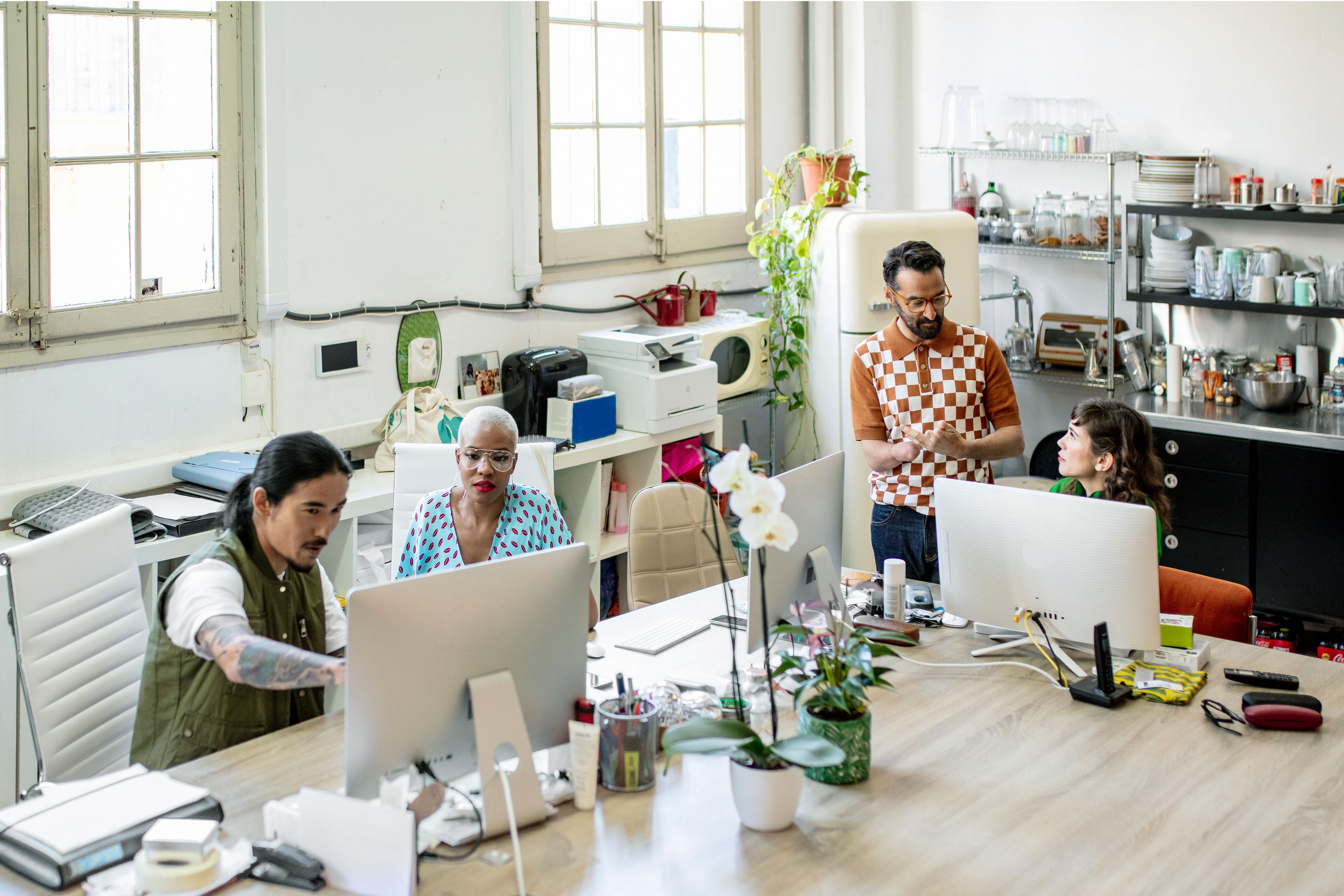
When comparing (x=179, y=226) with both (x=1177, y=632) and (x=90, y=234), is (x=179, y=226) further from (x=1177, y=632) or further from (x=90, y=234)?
(x=1177, y=632)

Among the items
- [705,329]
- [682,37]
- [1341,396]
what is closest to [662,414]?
[705,329]

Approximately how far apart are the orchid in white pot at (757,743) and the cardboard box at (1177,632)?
44.6 inches

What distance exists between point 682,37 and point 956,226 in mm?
1491

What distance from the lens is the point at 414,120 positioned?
4371 mm

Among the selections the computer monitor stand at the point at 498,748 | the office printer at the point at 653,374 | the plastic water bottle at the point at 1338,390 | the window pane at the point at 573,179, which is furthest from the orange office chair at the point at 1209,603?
the window pane at the point at 573,179

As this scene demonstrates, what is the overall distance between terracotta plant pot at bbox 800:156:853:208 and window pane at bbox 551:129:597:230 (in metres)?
0.87

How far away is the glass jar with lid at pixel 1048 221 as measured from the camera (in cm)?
531

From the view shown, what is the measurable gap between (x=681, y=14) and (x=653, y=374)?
1.73 meters

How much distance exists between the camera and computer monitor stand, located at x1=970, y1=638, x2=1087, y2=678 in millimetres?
2762

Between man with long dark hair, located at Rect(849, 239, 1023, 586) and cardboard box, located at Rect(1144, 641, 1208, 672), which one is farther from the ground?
man with long dark hair, located at Rect(849, 239, 1023, 586)

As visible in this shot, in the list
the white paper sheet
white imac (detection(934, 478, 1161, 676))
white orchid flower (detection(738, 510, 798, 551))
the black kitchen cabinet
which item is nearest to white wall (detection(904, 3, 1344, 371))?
the black kitchen cabinet

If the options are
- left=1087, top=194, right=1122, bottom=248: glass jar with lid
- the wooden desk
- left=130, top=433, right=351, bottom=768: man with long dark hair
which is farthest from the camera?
left=1087, top=194, right=1122, bottom=248: glass jar with lid

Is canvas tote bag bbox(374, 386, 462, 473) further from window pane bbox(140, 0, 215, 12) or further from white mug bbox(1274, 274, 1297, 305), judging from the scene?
white mug bbox(1274, 274, 1297, 305)

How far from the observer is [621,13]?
5.14 meters
